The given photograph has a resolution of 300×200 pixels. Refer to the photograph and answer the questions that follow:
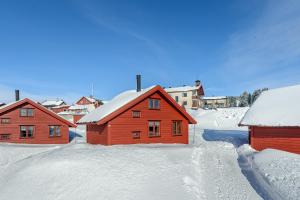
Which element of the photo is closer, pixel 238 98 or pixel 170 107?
pixel 170 107

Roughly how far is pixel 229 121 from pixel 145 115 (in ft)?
107

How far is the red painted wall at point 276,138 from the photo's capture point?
786 inches

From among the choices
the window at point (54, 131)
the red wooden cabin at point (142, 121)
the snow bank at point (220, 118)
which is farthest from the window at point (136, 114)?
the snow bank at point (220, 118)

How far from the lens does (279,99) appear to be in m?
25.1

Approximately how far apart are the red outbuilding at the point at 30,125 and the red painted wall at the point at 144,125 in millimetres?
5707

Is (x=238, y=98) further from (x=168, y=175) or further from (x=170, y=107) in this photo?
(x=168, y=175)

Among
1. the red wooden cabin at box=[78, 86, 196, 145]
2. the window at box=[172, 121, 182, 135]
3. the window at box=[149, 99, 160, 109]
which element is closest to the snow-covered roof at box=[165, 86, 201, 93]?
the red wooden cabin at box=[78, 86, 196, 145]

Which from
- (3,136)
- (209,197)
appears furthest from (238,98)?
(209,197)

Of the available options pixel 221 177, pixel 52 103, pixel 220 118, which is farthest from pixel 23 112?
pixel 52 103

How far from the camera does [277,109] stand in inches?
908

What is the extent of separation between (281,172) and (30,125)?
27185 millimetres

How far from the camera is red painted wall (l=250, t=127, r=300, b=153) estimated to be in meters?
20.0

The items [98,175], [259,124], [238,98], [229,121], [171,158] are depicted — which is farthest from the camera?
[238,98]

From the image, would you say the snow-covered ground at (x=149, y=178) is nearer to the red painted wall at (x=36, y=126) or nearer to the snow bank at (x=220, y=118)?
the red painted wall at (x=36, y=126)
